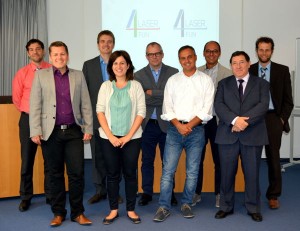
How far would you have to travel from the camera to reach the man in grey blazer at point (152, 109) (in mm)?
3863

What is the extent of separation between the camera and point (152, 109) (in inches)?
154

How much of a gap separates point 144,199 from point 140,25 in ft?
9.33

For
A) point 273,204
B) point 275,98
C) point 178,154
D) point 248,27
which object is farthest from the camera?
point 248,27

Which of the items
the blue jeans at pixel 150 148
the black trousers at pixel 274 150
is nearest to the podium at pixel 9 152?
the blue jeans at pixel 150 148

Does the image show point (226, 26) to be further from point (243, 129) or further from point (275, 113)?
point (243, 129)

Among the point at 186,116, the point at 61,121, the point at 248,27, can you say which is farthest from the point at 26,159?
the point at 248,27

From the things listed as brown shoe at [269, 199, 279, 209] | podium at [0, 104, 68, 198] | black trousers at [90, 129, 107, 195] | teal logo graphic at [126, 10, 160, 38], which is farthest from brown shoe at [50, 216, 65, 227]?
teal logo graphic at [126, 10, 160, 38]

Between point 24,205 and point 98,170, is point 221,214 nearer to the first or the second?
point 98,170

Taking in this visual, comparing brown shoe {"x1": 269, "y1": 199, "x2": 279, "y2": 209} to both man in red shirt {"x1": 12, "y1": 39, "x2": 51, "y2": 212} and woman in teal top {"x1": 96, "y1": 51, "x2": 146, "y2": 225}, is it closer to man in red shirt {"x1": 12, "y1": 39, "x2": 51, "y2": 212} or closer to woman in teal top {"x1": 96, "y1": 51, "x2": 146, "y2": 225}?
woman in teal top {"x1": 96, "y1": 51, "x2": 146, "y2": 225}

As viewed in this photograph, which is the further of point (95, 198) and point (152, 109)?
point (95, 198)

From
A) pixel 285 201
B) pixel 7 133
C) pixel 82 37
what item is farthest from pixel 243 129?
pixel 82 37

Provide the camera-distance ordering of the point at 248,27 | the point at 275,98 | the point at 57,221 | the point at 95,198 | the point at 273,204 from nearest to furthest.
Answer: the point at 57,221 → the point at 275,98 → the point at 273,204 → the point at 95,198 → the point at 248,27

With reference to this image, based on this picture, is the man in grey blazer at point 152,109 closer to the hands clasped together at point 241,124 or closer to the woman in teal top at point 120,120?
the woman in teal top at point 120,120

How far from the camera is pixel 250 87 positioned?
138 inches
